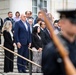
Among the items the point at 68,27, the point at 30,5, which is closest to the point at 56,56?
the point at 68,27

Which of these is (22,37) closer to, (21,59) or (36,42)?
(36,42)

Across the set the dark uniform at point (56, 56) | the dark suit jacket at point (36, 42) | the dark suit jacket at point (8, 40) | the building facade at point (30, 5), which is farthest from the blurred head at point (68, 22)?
the building facade at point (30, 5)

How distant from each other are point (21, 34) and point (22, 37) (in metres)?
0.10

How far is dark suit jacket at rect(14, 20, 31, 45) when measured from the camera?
14.5m

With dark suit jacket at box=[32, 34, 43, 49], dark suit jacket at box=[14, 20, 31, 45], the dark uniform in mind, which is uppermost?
the dark uniform

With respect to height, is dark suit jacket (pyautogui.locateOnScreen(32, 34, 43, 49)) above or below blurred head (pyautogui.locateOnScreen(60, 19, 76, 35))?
below

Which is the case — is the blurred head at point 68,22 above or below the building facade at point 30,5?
above

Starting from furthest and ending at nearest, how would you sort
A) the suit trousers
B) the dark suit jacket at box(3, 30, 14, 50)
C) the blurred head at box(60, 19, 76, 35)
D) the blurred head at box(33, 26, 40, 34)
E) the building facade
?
the building facade < the suit trousers < the blurred head at box(33, 26, 40, 34) < the dark suit jacket at box(3, 30, 14, 50) < the blurred head at box(60, 19, 76, 35)

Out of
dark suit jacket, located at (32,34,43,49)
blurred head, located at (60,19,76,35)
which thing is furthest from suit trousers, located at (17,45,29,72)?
blurred head, located at (60,19,76,35)

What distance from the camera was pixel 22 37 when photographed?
577 inches

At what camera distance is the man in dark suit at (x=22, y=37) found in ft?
47.7

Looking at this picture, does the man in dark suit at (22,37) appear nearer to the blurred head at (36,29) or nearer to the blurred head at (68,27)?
the blurred head at (36,29)

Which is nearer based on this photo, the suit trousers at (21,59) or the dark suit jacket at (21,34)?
the dark suit jacket at (21,34)

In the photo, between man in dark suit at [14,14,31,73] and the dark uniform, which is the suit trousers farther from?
the dark uniform
